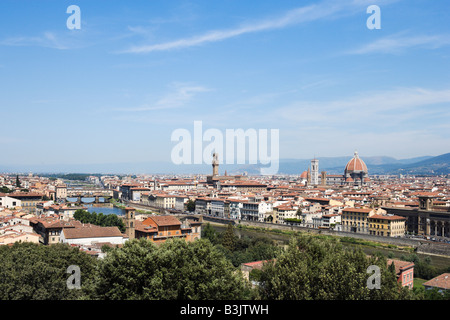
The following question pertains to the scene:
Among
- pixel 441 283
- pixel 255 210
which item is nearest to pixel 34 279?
pixel 441 283

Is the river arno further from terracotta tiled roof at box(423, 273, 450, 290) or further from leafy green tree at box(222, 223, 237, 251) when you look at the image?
leafy green tree at box(222, 223, 237, 251)

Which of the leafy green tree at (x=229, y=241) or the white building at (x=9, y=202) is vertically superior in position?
the white building at (x=9, y=202)

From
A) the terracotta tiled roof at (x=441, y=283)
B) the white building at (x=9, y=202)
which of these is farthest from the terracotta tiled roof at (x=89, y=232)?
the white building at (x=9, y=202)

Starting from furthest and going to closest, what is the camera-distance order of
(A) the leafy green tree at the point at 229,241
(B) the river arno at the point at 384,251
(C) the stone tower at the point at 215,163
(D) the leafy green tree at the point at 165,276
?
(C) the stone tower at the point at 215,163 → (B) the river arno at the point at 384,251 → (A) the leafy green tree at the point at 229,241 → (D) the leafy green tree at the point at 165,276

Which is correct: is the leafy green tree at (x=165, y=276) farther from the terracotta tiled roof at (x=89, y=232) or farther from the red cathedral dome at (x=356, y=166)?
the red cathedral dome at (x=356, y=166)

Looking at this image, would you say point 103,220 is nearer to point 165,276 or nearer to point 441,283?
point 441,283
